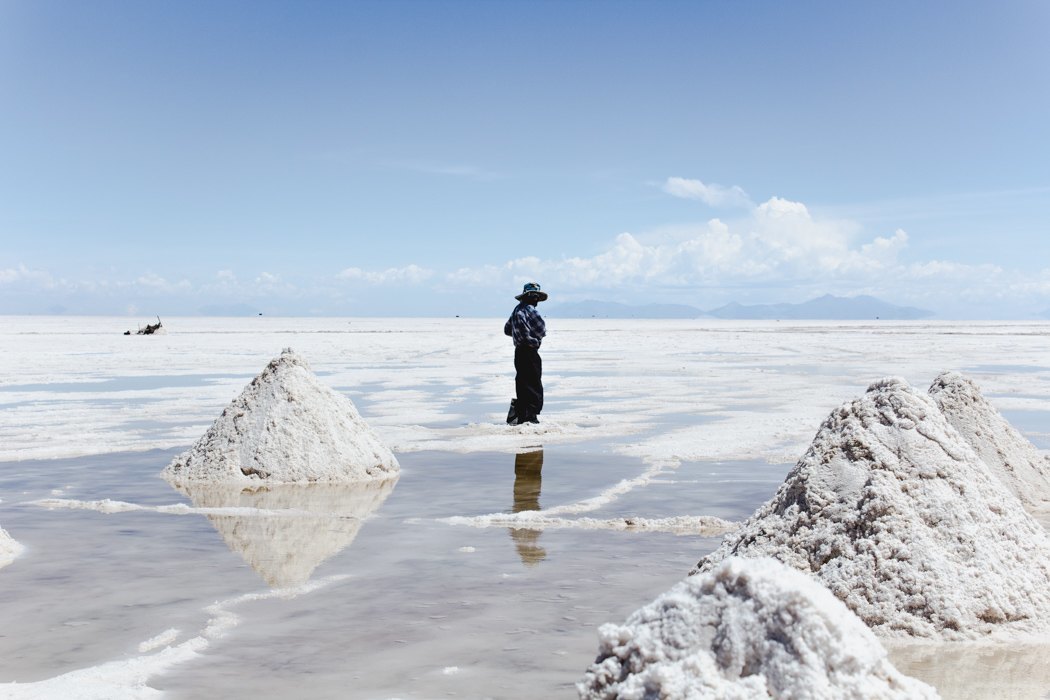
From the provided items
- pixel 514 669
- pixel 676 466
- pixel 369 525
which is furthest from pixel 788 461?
pixel 514 669

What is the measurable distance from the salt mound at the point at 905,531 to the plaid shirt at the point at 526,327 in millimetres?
8212

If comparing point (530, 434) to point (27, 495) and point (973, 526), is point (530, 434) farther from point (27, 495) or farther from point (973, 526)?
point (973, 526)

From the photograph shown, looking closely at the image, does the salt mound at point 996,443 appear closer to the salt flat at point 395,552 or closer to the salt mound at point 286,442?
the salt flat at point 395,552

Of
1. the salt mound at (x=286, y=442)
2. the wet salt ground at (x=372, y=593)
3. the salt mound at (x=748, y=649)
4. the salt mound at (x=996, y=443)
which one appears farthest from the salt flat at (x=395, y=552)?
the salt mound at (x=996, y=443)

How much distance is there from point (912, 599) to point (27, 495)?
7.13m

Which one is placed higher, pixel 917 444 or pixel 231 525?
pixel 917 444

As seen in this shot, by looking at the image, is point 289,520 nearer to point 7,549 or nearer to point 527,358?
point 7,549

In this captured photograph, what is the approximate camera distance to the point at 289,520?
7.50 metres

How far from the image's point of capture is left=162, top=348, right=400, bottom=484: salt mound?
29.9 ft

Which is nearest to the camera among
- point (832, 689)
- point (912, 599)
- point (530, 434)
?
point (832, 689)

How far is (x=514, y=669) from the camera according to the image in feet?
13.8

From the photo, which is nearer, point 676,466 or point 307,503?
point 307,503

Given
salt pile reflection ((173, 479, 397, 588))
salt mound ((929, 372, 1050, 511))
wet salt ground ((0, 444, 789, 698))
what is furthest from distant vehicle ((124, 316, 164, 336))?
salt mound ((929, 372, 1050, 511))

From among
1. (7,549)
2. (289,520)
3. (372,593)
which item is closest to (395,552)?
(372,593)
